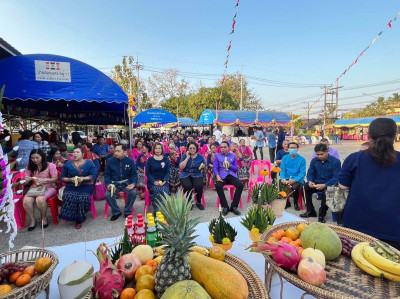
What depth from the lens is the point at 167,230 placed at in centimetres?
118

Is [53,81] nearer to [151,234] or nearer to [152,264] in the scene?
[151,234]

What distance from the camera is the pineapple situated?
1.08 m

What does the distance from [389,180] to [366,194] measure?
0.69ft

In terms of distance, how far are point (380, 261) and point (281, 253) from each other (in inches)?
22.9

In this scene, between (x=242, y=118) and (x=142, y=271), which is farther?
(x=242, y=118)

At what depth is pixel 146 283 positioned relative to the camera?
1.17m

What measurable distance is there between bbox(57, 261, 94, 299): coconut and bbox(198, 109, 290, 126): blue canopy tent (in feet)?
55.1

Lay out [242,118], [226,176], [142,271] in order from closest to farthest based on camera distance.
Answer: [142,271]
[226,176]
[242,118]

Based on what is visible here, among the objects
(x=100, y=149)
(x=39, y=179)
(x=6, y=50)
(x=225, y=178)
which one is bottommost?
(x=225, y=178)

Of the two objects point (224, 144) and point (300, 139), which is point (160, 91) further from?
point (224, 144)

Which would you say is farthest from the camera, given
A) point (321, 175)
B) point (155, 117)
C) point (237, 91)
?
point (237, 91)

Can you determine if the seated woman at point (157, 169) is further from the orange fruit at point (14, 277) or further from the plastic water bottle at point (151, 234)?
the orange fruit at point (14, 277)

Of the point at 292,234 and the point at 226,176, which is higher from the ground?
the point at 292,234

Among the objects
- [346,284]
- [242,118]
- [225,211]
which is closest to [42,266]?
[346,284]
